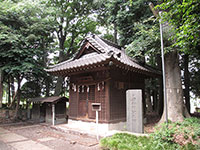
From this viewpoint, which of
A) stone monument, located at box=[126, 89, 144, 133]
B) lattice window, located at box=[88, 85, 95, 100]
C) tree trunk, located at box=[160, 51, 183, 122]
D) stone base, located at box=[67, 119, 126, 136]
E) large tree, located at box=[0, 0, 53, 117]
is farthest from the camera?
large tree, located at box=[0, 0, 53, 117]

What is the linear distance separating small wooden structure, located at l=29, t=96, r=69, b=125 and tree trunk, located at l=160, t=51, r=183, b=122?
24.6 feet

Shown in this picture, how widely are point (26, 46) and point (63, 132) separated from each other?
7782 millimetres

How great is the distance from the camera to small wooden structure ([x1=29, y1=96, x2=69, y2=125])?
11.2m

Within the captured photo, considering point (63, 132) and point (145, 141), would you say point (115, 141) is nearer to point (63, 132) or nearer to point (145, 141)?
point (145, 141)

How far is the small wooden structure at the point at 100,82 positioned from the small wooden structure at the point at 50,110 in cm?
149

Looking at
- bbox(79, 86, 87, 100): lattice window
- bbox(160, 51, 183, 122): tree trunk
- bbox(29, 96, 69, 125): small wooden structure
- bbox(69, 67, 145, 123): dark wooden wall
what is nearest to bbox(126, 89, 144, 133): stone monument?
bbox(69, 67, 145, 123): dark wooden wall

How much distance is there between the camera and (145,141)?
5.30m

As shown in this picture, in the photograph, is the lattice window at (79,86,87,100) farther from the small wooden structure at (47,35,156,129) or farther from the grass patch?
the grass patch

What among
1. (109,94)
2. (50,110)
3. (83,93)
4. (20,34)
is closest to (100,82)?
(109,94)

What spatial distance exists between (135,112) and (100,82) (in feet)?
10.2

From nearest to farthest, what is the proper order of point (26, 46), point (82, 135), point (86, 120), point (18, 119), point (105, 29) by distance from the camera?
point (82, 135) → point (86, 120) → point (26, 46) → point (18, 119) → point (105, 29)

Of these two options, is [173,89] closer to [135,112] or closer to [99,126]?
[135,112]

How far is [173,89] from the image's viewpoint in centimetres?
815

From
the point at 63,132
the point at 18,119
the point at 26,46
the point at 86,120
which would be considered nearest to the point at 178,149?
the point at 86,120
